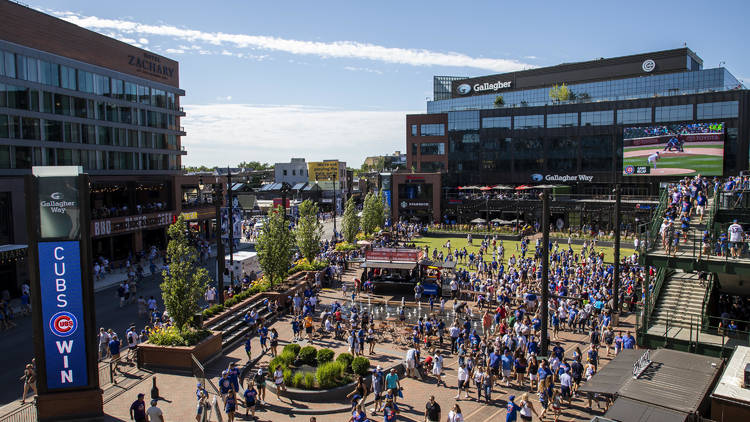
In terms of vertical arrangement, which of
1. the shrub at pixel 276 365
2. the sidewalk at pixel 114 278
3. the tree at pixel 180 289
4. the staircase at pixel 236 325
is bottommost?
the sidewalk at pixel 114 278

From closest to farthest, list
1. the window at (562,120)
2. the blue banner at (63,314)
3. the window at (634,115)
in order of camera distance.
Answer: the blue banner at (63,314)
the window at (634,115)
the window at (562,120)

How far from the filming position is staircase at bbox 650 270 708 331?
65.2 feet

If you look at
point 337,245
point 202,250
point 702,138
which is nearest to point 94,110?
point 202,250

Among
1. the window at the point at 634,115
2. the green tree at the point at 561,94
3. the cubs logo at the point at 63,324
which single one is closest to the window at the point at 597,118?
the window at the point at 634,115

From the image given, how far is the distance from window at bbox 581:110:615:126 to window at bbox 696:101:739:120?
368 inches

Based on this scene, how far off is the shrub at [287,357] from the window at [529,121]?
5919cm

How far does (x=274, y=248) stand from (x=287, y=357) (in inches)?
431

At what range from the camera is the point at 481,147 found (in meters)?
74.1

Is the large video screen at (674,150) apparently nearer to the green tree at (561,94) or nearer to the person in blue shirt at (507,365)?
the green tree at (561,94)

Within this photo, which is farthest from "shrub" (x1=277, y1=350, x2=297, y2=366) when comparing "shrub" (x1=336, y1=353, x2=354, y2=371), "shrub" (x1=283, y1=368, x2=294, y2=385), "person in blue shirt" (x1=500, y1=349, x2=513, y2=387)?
"person in blue shirt" (x1=500, y1=349, x2=513, y2=387)

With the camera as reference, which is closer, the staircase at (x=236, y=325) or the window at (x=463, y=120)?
the staircase at (x=236, y=325)

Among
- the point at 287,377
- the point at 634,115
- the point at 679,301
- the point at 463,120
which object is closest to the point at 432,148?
the point at 463,120

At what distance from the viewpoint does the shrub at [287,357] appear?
17.7 m

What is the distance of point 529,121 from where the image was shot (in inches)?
2766
